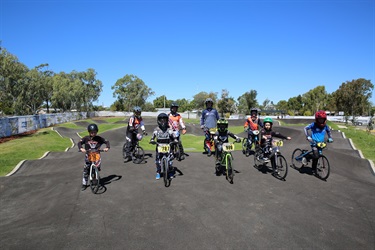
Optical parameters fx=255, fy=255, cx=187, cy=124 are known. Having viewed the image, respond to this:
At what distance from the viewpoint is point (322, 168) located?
29.9 ft

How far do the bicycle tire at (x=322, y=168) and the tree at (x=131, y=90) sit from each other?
87.0m

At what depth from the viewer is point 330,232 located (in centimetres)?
507

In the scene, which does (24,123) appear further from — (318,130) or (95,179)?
(318,130)

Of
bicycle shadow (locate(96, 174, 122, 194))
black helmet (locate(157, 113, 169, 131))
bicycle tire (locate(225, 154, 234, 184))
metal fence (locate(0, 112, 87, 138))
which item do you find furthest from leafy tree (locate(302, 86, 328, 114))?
bicycle shadow (locate(96, 174, 122, 194))

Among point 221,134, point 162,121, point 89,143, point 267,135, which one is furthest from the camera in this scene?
point 267,135

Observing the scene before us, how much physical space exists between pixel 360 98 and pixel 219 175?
213ft

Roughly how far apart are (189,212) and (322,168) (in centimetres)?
574

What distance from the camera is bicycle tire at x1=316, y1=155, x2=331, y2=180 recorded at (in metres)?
8.84

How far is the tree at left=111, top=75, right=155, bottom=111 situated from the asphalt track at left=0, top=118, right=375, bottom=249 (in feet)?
280

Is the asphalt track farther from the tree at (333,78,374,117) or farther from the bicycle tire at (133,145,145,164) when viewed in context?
the tree at (333,78,374,117)

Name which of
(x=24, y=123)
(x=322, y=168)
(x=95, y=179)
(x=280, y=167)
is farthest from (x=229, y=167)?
(x=24, y=123)

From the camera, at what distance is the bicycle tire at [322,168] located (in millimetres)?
8843

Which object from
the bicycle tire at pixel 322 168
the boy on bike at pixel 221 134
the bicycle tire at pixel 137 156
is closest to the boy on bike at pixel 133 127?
the bicycle tire at pixel 137 156

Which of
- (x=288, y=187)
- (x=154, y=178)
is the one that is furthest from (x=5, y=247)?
(x=288, y=187)
